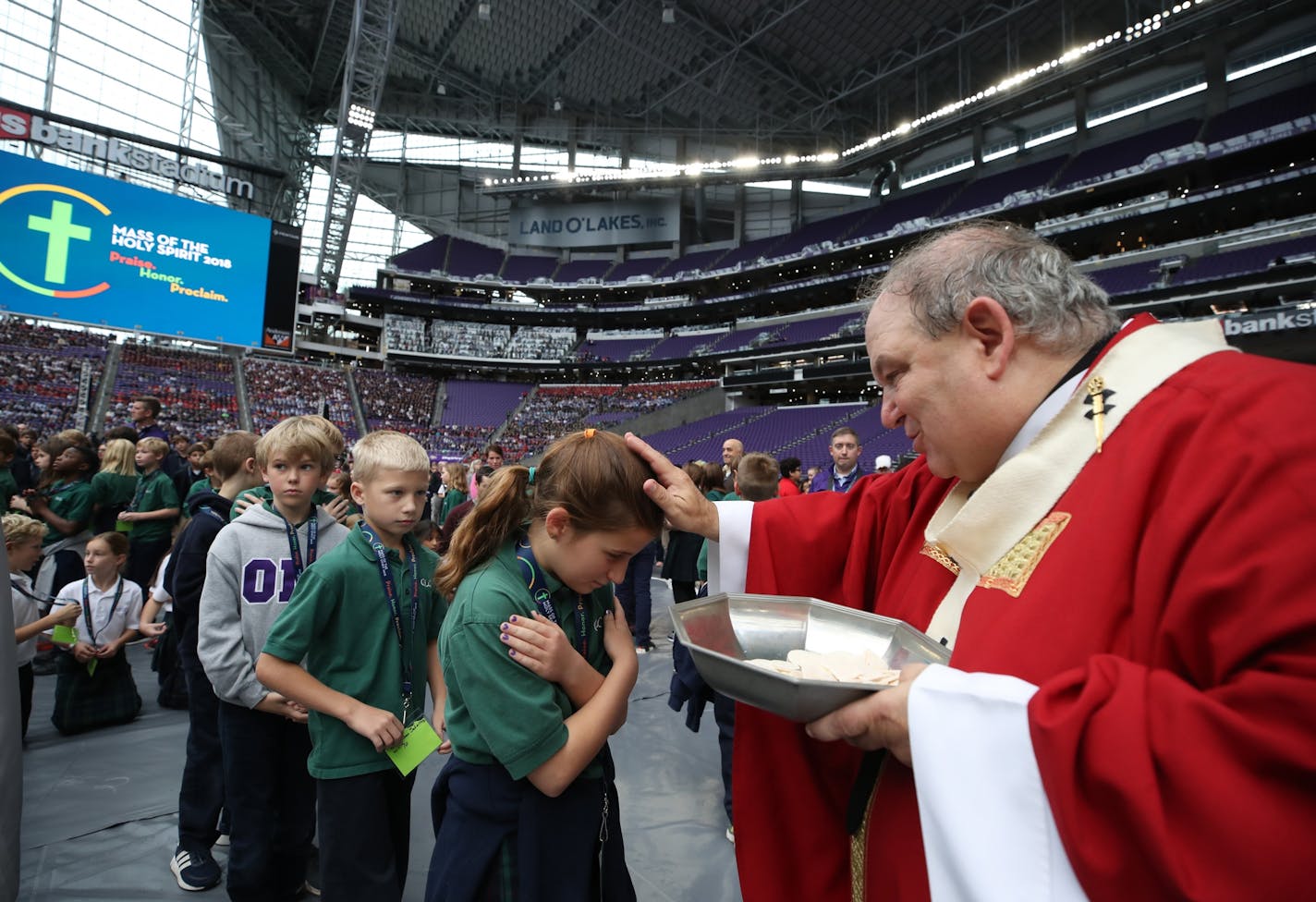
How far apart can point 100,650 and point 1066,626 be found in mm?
5159

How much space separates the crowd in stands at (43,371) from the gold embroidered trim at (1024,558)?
95.2 feet

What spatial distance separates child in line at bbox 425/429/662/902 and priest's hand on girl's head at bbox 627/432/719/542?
4cm

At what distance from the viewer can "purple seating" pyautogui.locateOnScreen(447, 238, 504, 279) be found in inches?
1720

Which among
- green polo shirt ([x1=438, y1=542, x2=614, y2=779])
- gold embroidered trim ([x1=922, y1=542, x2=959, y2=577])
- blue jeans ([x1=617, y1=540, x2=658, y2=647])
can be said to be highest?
gold embroidered trim ([x1=922, y1=542, x2=959, y2=577])

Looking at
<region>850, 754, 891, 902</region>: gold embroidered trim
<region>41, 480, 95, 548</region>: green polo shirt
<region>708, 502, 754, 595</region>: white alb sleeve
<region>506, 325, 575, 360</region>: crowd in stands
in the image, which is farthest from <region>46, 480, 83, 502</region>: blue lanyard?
<region>506, 325, 575, 360</region>: crowd in stands

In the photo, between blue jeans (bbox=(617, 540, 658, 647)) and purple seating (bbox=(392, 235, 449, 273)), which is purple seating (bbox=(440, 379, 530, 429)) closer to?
purple seating (bbox=(392, 235, 449, 273))

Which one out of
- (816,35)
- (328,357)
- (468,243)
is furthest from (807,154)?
(328,357)

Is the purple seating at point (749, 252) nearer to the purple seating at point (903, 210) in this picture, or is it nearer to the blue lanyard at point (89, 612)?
the purple seating at point (903, 210)

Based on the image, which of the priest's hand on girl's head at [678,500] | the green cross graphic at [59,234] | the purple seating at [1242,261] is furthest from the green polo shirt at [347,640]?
the green cross graphic at [59,234]

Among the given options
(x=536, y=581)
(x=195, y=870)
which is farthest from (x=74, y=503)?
(x=536, y=581)

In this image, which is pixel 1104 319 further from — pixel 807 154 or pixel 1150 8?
pixel 807 154

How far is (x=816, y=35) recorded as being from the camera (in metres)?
27.9

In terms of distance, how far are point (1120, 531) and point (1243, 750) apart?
321mm

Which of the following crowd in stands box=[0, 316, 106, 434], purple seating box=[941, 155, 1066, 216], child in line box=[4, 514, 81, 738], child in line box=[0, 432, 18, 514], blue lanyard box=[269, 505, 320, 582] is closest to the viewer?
blue lanyard box=[269, 505, 320, 582]
